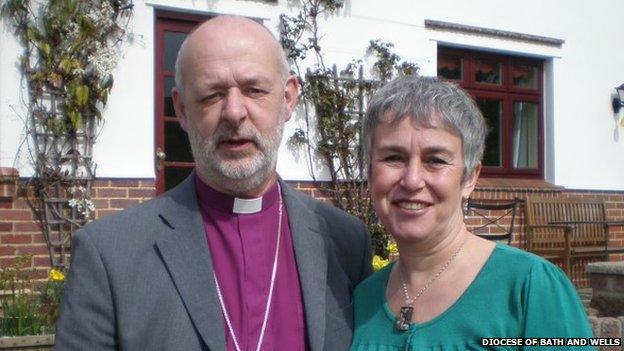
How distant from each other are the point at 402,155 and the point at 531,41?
23.8ft

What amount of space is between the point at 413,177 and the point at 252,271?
0.56 m

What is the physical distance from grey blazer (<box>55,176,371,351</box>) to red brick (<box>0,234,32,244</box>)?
3.95 m

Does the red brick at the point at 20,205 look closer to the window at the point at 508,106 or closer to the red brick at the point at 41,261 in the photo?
the red brick at the point at 41,261

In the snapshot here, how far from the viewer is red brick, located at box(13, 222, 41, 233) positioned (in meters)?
6.28

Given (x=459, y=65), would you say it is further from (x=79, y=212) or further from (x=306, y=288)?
(x=306, y=288)

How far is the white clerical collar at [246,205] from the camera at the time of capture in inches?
103

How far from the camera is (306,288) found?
8.45 feet

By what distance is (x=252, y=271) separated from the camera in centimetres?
257

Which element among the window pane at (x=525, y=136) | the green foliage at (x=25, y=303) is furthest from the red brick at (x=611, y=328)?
the window pane at (x=525, y=136)

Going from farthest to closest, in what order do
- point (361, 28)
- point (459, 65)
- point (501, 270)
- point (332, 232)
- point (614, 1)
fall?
point (614, 1) → point (459, 65) → point (361, 28) → point (332, 232) → point (501, 270)

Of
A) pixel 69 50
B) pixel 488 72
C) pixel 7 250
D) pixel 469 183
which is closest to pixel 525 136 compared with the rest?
pixel 488 72

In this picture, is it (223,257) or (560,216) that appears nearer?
(223,257)

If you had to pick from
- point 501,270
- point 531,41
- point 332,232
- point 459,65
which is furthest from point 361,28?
point 501,270

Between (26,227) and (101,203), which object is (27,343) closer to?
(26,227)
